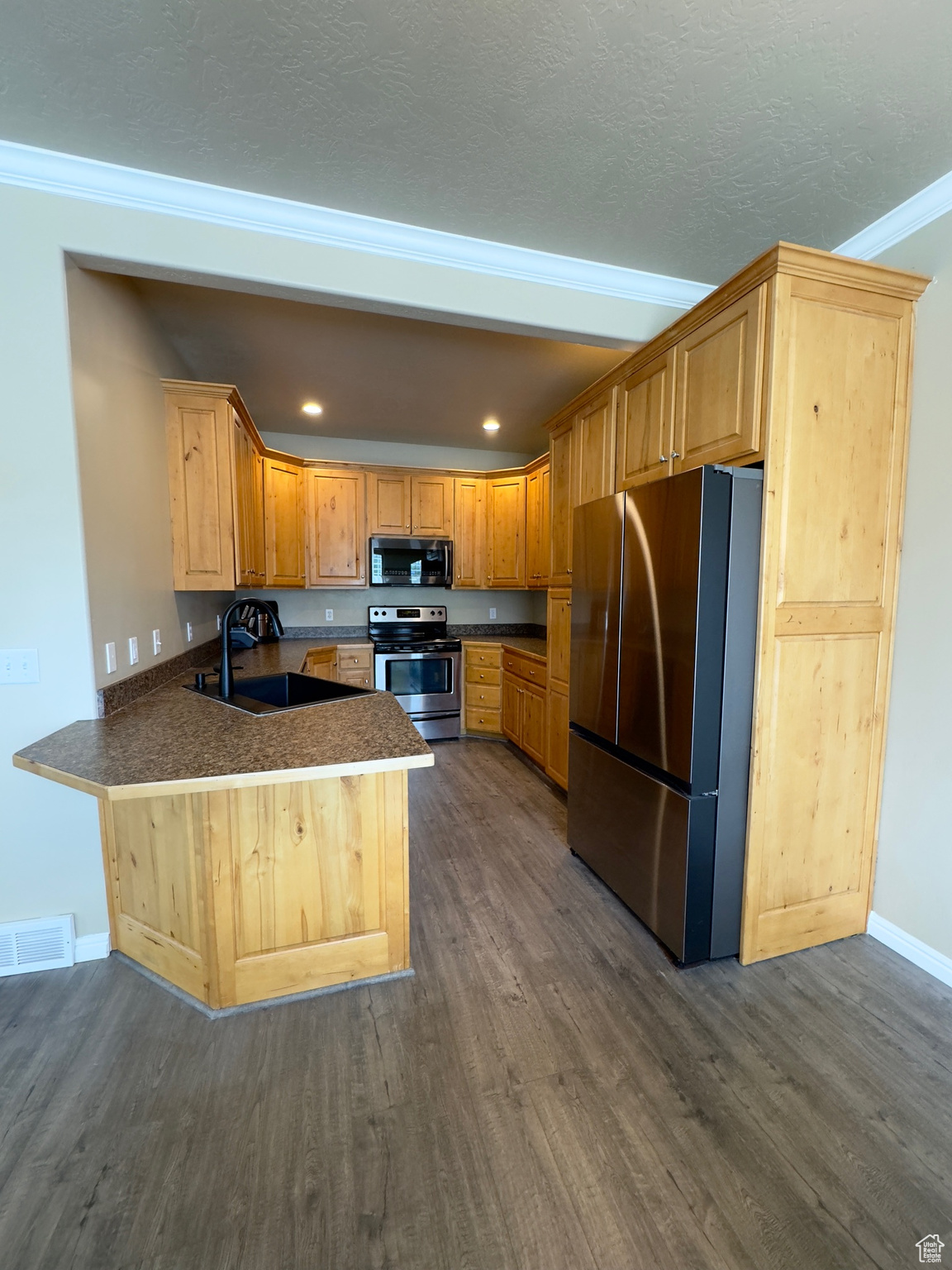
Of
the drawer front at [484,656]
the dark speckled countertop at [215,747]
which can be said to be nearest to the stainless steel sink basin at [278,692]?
the dark speckled countertop at [215,747]

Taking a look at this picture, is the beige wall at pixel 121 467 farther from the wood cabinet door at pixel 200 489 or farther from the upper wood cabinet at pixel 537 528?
the upper wood cabinet at pixel 537 528

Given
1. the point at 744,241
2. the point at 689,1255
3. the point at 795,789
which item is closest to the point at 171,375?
the point at 744,241

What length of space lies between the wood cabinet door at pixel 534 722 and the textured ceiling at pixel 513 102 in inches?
104

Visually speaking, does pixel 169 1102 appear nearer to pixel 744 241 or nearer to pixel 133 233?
pixel 133 233

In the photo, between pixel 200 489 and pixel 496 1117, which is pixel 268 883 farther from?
pixel 200 489

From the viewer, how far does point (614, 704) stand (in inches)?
87.4

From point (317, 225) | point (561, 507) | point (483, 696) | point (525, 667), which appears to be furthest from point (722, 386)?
point (483, 696)

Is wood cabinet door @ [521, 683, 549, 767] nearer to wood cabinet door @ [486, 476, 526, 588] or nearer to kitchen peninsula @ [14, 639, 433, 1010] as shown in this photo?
wood cabinet door @ [486, 476, 526, 588]

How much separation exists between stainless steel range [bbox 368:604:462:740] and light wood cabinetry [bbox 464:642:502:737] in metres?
0.09

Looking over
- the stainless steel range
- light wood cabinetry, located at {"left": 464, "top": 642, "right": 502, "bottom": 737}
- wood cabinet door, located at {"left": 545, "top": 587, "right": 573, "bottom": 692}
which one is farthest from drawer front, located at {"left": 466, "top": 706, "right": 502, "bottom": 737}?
wood cabinet door, located at {"left": 545, "top": 587, "right": 573, "bottom": 692}

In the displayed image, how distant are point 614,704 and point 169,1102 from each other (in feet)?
6.25

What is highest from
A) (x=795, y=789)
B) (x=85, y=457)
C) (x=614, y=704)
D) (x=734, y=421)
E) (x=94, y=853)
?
(x=734, y=421)

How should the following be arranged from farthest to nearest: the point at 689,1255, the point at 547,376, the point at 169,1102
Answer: the point at 547,376 < the point at 169,1102 < the point at 689,1255

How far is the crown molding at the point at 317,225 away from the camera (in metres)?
1.64
